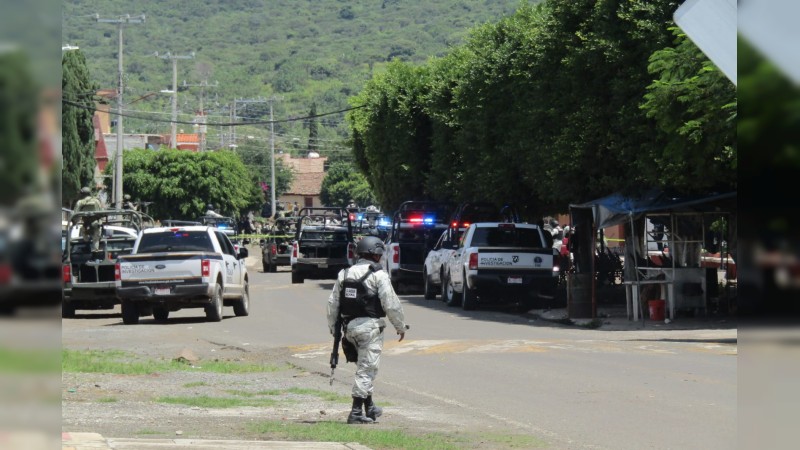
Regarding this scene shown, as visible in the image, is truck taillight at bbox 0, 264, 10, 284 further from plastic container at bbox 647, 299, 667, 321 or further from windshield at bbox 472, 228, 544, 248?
windshield at bbox 472, 228, 544, 248

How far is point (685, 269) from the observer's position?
25.0 metres

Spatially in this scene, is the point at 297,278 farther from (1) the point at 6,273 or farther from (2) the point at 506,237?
(1) the point at 6,273

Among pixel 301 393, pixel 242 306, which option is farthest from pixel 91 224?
pixel 301 393

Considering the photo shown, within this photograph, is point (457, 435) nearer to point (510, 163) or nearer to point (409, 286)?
point (510, 163)

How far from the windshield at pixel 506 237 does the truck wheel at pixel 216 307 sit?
6559mm

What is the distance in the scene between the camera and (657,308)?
24.8 metres

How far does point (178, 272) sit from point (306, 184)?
433 ft

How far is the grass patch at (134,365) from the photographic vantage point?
16062mm

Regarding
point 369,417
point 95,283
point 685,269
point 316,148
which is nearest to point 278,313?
point 95,283

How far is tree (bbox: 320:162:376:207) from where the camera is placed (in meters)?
136

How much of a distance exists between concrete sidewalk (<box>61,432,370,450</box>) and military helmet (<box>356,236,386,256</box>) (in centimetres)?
226

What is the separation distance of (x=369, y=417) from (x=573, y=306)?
15.7 metres

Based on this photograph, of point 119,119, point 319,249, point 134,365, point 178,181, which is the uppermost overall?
point 119,119

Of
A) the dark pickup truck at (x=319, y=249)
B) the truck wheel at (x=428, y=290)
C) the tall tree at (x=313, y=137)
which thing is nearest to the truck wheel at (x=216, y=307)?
the truck wheel at (x=428, y=290)
